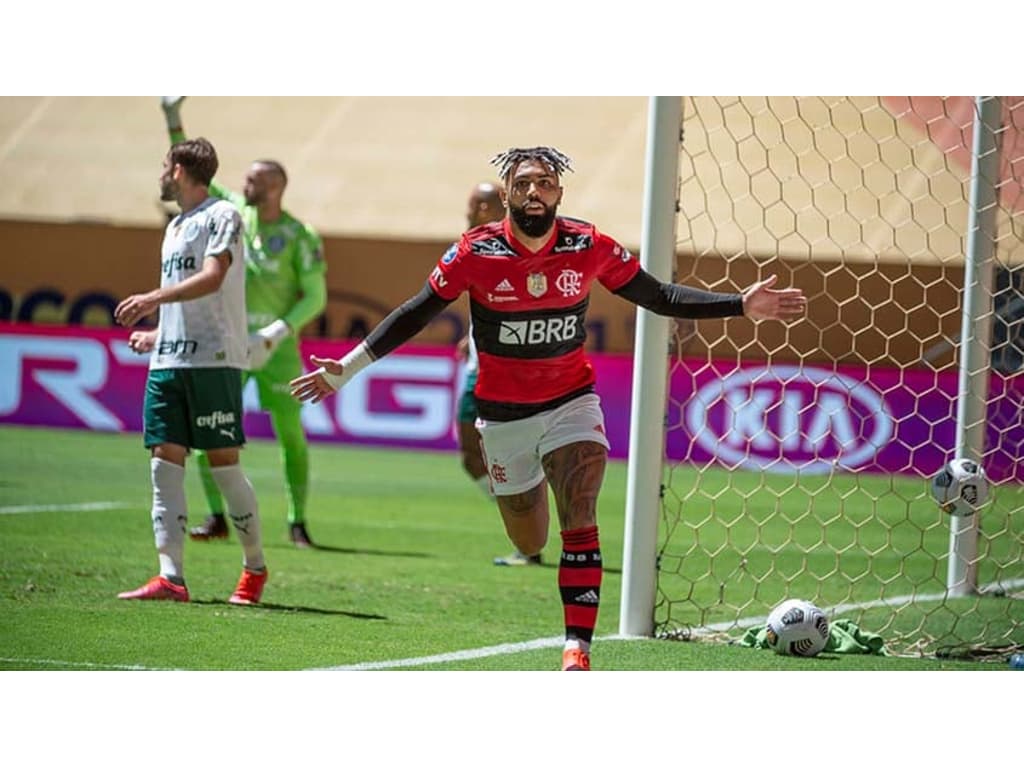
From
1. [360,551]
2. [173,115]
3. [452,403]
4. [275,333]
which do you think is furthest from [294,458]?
[452,403]

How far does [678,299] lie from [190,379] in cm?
238

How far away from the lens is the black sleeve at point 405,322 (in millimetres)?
5875

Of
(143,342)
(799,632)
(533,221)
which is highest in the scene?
(533,221)

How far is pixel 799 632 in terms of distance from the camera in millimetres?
6422

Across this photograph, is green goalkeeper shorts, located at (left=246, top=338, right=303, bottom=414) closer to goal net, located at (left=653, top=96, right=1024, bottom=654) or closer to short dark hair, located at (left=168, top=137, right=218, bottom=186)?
goal net, located at (left=653, top=96, right=1024, bottom=654)

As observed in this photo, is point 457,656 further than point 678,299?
Yes

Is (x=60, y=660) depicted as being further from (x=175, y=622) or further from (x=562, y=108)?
(x=562, y=108)

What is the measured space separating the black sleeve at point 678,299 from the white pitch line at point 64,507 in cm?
578

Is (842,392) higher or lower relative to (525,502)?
higher

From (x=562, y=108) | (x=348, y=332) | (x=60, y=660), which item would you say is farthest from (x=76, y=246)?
(x=60, y=660)

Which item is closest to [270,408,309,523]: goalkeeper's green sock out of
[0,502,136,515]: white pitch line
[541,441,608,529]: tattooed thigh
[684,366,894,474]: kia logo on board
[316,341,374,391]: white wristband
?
[0,502,136,515]: white pitch line

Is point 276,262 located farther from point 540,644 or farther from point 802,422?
point 802,422

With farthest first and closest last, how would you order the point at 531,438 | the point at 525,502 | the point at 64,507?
1. the point at 64,507
2. the point at 525,502
3. the point at 531,438

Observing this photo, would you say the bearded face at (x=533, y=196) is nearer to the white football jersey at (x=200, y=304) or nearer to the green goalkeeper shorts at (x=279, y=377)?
the white football jersey at (x=200, y=304)
